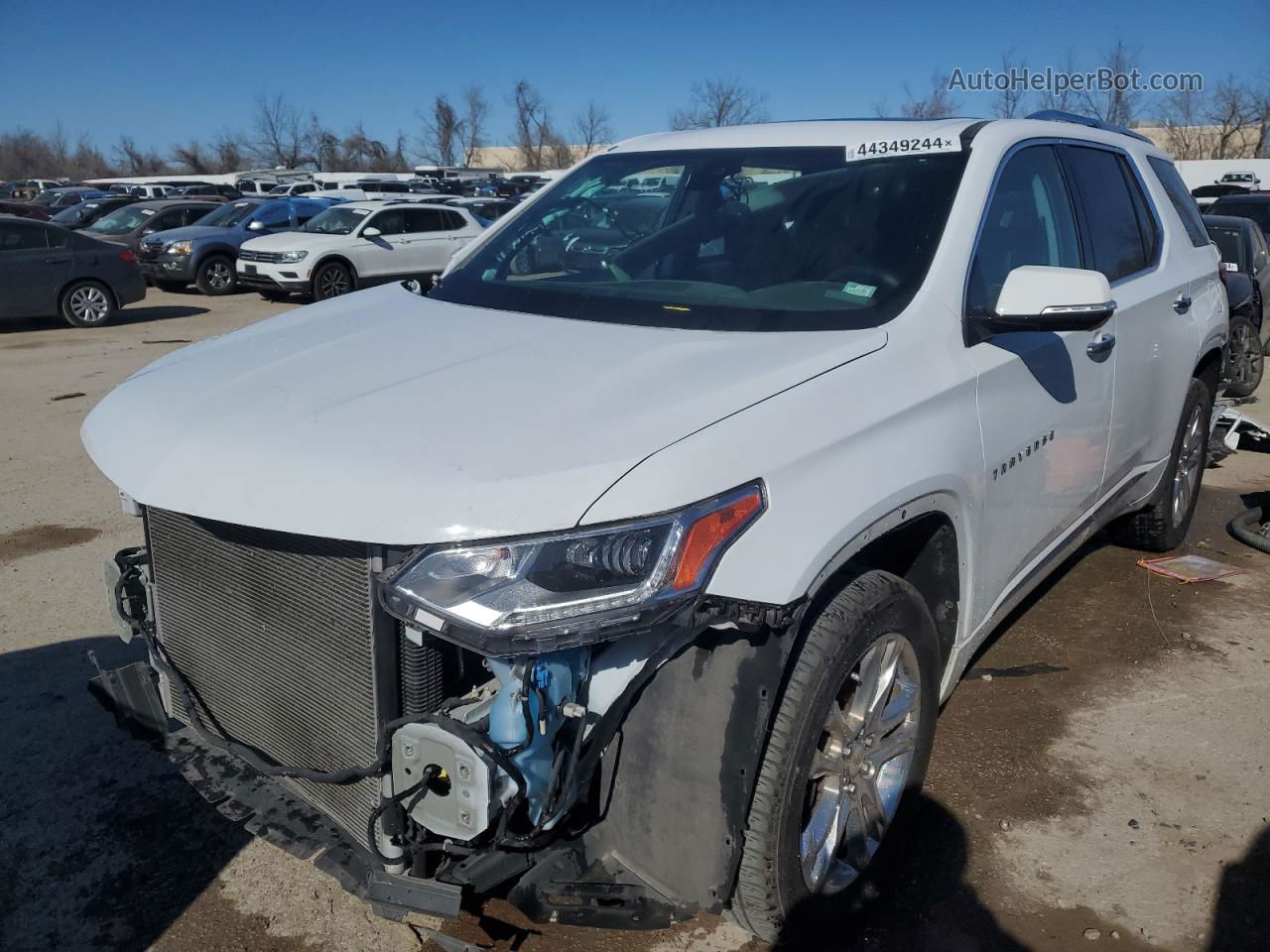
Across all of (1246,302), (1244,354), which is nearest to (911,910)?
(1246,302)

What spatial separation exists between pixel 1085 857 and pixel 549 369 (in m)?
2.08

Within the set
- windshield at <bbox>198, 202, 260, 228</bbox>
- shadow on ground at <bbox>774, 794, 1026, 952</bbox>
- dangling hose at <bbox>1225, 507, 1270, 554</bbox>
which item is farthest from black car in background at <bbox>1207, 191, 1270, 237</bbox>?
windshield at <bbox>198, 202, 260, 228</bbox>

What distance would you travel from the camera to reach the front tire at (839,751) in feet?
7.23

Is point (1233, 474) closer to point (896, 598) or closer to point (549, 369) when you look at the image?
point (896, 598)

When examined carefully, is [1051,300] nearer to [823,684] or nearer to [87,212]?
[823,684]

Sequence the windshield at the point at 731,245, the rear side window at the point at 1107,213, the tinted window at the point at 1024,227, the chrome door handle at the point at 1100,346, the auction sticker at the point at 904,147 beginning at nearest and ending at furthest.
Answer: the windshield at the point at 731,245 < the tinted window at the point at 1024,227 < the auction sticker at the point at 904,147 < the chrome door handle at the point at 1100,346 < the rear side window at the point at 1107,213

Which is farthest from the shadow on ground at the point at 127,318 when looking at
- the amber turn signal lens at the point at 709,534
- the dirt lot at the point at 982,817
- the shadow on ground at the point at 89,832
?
the amber turn signal lens at the point at 709,534

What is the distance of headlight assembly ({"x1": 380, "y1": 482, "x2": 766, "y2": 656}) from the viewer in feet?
6.20

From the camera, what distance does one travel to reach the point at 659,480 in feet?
6.42

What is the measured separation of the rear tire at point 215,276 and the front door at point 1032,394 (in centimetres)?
1717

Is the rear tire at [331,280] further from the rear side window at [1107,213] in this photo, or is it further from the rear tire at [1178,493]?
the rear side window at [1107,213]

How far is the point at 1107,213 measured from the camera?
3.97 meters

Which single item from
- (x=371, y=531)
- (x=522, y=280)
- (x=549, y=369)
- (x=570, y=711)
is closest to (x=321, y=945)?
(x=570, y=711)

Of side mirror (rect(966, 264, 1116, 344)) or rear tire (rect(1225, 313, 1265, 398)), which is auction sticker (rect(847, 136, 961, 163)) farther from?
rear tire (rect(1225, 313, 1265, 398))
